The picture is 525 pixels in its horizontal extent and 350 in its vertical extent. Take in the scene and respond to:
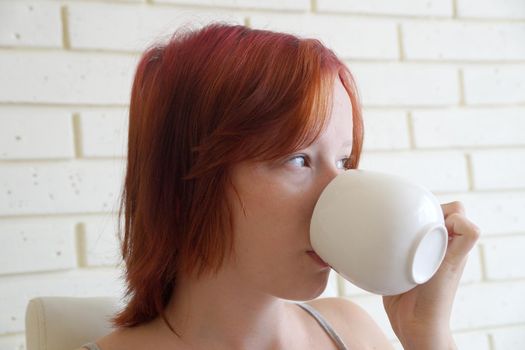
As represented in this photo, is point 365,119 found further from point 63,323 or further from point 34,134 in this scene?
point 63,323

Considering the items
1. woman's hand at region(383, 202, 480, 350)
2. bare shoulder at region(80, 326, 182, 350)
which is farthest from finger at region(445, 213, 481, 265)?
bare shoulder at region(80, 326, 182, 350)

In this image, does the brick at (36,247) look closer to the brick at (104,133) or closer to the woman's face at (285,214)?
the brick at (104,133)

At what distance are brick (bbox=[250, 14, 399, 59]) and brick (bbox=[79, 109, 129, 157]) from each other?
0.36 metres

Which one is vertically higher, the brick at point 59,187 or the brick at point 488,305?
the brick at point 59,187

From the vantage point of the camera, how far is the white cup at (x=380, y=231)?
2.42ft

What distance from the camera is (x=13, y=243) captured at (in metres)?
1.31

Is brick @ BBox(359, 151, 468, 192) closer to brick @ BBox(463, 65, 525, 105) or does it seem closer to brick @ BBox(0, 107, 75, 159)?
brick @ BBox(463, 65, 525, 105)

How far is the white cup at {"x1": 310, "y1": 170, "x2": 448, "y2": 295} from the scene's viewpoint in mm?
737

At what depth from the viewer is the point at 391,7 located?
1.70m

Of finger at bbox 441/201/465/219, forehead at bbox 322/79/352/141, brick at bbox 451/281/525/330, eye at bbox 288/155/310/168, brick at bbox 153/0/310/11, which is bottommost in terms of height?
brick at bbox 451/281/525/330

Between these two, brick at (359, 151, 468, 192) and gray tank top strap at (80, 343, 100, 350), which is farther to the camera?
brick at (359, 151, 468, 192)

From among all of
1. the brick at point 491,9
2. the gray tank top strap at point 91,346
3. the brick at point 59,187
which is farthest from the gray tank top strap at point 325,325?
the brick at point 491,9

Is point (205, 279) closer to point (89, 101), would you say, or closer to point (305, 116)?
point (305, 116)

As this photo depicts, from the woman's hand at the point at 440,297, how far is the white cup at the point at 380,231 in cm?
18
